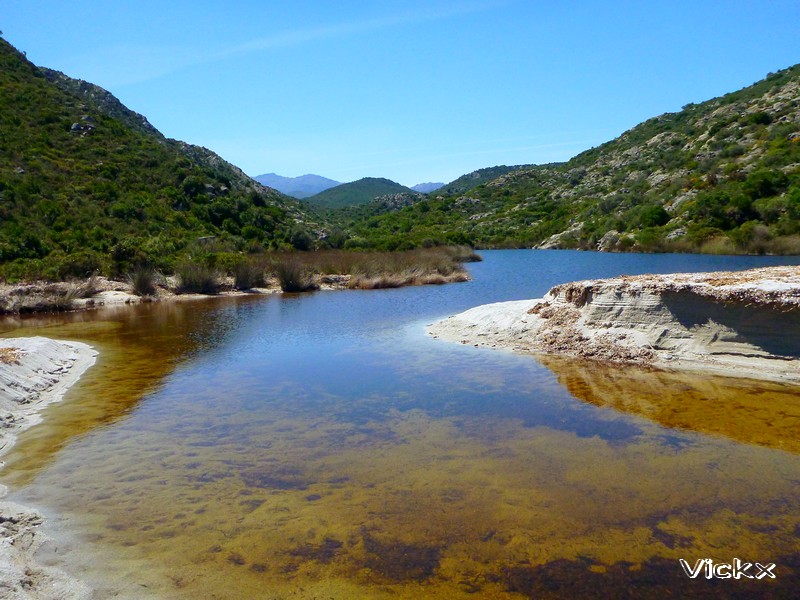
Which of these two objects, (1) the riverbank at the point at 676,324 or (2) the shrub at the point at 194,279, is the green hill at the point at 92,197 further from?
(1) the riverbank at the point at 676,324

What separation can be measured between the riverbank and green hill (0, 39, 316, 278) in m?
26.7

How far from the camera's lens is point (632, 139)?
110 m

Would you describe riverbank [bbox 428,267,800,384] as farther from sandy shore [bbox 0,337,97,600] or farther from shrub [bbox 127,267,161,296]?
shrub [bbox 127,267,161,296]

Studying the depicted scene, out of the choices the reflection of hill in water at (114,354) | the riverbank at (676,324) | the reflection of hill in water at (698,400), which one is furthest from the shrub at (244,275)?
the reflection of hill in water at (698,400)

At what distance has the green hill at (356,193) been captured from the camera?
162500 millimetres

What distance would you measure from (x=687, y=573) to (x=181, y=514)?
544 centimetres

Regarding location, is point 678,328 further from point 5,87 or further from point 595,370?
point 5,87

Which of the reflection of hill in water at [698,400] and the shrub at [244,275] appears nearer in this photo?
the reflection of hill in water at [698,400]

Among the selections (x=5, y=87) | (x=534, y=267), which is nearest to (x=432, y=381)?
(x=534, y=267)

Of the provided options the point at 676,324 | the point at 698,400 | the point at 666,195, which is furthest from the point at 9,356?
the point at 666,195

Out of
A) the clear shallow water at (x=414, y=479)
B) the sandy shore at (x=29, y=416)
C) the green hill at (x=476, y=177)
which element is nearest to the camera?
the sandy shore at (x=29, y=416)

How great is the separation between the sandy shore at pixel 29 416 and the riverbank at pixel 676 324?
35.5 ft

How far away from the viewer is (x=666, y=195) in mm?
67812

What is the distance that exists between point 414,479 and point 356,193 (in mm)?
175986
